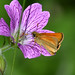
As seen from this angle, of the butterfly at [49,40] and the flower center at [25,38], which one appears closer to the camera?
the butterfly at [49,40]

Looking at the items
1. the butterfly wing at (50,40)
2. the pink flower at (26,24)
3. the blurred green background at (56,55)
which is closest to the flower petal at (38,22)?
the pink flower at (26,24)

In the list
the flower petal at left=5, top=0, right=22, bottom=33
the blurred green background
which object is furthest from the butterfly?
the blurred green background

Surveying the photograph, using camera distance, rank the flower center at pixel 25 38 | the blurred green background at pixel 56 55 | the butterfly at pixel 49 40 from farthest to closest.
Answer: the blurred green background at pixel 56 55, the flower center at pixel 25 38, the butterfly at pixel 49 40

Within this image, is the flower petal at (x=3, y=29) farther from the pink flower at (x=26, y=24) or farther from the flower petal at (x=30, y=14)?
the flower petal at (x=30, y=14)

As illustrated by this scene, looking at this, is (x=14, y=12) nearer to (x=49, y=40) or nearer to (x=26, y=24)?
(x=26, y=24)

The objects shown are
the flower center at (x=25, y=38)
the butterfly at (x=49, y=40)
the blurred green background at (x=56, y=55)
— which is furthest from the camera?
the blurred green background at (x=56, y=55)

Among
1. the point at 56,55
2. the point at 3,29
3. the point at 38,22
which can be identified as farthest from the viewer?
the point at 56,55

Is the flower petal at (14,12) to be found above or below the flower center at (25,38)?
above

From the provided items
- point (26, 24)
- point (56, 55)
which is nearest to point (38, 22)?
point (26, 24)
